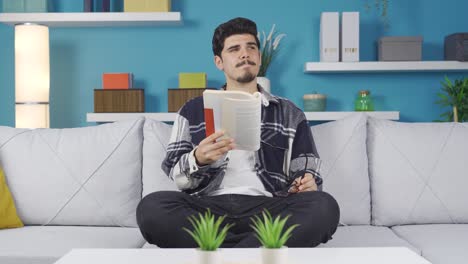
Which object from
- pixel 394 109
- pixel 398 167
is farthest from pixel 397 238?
pixel 394 109

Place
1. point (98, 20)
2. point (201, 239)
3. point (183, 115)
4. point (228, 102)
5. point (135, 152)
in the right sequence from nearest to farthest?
1. point (201, 239)
2. point (228, 102)
3. point (183, 115)
4. point (135, 152)
5. point (98, 20)

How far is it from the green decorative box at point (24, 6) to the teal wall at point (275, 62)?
6.2 inches

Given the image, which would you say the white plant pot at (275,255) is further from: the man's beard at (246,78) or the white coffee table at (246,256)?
the man's beard at (246,78)

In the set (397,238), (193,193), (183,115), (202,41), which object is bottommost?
(397,238)

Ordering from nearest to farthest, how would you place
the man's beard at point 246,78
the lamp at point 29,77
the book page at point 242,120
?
the book page at point 242,120, the man's beard at point 246,78, the lamp at point 29,77

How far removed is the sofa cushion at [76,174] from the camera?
250cm

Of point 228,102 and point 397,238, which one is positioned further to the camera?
point 397,238

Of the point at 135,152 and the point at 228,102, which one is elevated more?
the point at 228,102

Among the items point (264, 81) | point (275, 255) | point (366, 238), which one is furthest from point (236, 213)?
point (264, 81)

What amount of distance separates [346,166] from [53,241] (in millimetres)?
1129

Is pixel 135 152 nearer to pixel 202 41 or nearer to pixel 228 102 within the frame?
pixel 228 102

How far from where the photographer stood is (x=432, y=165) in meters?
2.53

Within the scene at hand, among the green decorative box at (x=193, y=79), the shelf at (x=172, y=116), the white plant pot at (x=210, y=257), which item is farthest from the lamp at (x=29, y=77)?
the white plant pot at (x=210, y=257)

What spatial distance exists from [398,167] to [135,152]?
3.42 ft
